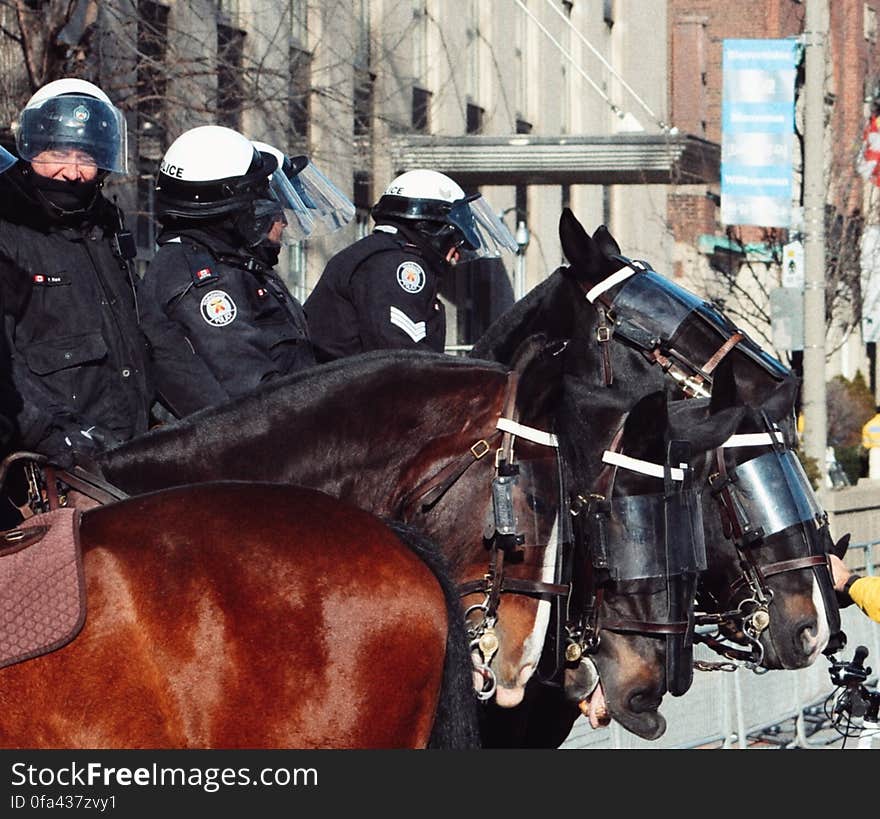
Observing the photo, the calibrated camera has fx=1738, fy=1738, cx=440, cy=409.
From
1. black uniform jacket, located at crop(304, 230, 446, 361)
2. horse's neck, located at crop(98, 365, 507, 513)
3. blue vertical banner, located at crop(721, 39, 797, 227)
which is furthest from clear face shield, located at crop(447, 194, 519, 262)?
blue vertical banner, located at crop(721, 39, 797, 227)

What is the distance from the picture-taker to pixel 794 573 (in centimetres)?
641

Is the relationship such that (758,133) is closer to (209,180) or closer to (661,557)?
(209,180)

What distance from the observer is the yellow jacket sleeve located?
6.19m

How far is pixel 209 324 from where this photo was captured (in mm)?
5457

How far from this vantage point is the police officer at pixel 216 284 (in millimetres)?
5465

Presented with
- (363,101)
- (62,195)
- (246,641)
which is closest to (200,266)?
(62,195)

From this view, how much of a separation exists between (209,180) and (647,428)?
1.77m

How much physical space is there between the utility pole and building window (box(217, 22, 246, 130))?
5355 millimetres

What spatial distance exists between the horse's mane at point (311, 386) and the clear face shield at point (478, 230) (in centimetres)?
279

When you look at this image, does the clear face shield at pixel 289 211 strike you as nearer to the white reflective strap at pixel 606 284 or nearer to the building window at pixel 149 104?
the white reflective strap at pixel 606 284

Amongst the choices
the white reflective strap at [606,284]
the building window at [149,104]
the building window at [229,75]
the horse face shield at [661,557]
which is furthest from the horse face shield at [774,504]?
the building window at [229,75]

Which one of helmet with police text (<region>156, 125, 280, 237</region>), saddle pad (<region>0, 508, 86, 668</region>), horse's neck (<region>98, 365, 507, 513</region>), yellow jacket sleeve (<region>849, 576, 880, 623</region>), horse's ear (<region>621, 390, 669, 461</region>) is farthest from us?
yellow jacket sleeve (<region>849, 576, 880, 623</region>)

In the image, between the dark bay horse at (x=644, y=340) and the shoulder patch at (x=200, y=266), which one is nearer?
the shoulder patch at (x=200, y=266)

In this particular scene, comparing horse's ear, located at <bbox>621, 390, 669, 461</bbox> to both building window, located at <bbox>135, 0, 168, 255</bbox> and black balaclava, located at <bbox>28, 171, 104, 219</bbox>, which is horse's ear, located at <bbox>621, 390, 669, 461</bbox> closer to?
black balaclava, located at <bbox>28, 171, 104, 219</bbox>
